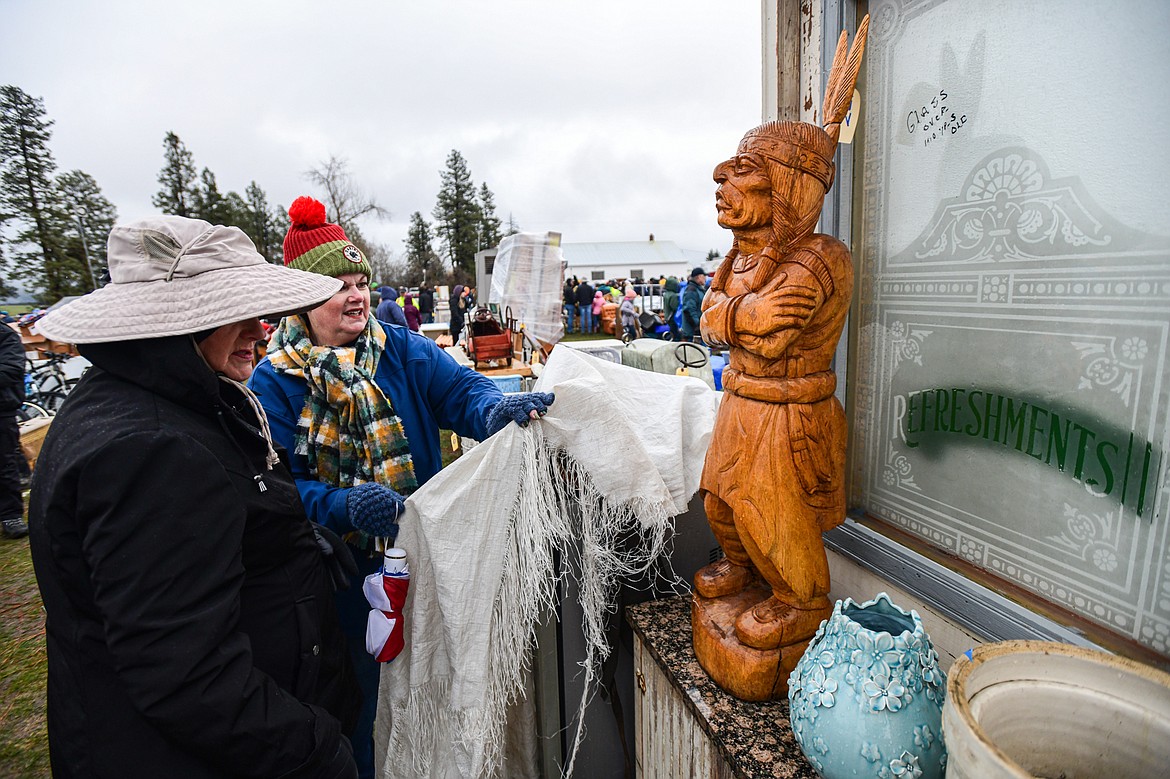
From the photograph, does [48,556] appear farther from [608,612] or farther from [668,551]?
[668,551]

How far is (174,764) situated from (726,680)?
114 centimetres

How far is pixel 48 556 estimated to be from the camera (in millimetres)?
964

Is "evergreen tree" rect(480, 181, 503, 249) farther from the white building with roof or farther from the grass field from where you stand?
the grass field

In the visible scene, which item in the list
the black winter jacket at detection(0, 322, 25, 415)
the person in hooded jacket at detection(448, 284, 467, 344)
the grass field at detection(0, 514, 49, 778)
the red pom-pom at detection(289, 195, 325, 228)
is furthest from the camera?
the person in hooded jacket at detection(448, 284, 467, 344)

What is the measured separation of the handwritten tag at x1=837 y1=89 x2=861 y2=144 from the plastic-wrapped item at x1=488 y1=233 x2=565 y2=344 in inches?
272

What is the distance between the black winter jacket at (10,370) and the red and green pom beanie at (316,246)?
4.03m

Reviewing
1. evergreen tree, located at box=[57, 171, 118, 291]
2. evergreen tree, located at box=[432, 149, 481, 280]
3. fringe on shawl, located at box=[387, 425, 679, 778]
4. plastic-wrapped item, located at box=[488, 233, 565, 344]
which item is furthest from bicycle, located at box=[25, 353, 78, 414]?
evergreen tree, located at box=[432, 149, 481, 280]

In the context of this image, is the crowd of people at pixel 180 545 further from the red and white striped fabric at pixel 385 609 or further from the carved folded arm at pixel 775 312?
the carved folded arm at pixel 775 312

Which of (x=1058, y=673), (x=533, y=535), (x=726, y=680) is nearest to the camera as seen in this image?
(x=1058, y=673)

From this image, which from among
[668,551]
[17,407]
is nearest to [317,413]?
[668,551]

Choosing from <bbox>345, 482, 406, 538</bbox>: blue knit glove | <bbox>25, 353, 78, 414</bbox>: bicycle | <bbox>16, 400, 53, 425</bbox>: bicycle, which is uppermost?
<bbox>345, 482, 406, 538</bbox>: blue knit glove

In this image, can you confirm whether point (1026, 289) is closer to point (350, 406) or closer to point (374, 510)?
point (374, 510)

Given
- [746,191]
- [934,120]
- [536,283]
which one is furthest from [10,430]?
[934,120]

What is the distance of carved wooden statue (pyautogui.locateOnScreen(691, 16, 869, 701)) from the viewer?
121 centimetres
